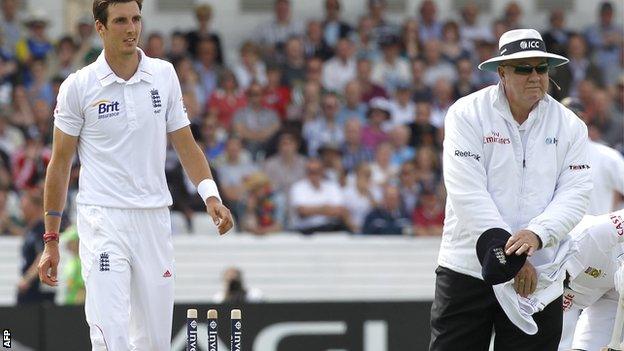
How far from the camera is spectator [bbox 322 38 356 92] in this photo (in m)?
19.0

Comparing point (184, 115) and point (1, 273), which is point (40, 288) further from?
point (184, 115)

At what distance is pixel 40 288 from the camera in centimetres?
1516

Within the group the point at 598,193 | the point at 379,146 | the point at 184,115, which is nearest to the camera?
the point at 184,115

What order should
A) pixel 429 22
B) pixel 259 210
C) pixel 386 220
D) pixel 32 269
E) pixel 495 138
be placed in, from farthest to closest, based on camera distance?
pixel 429 22 < pixel 386 220 < pixel 259 210 < pixel 32 269 < pixel 495 138

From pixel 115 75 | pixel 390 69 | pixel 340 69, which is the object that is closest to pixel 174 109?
pixel 115 75

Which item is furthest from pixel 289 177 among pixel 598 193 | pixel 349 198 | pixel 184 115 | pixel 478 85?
pixel 184 115

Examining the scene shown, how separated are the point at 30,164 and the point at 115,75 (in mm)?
9051

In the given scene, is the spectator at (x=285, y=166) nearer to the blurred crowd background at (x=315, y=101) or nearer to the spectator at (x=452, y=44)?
the blurred crowd background at (x=315, y=101)

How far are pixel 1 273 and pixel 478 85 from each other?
22.3 ft

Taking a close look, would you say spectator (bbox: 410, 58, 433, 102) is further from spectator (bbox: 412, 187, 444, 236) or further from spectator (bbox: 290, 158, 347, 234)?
spectator (bbox: 290, 158, 347, 234)

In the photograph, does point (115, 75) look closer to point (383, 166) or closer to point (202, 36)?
point (383, 166)

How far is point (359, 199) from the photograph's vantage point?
55.8 feet

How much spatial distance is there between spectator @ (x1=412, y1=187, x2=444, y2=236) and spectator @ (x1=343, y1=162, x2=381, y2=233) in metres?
0.51

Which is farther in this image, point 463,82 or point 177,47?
point 463,82
